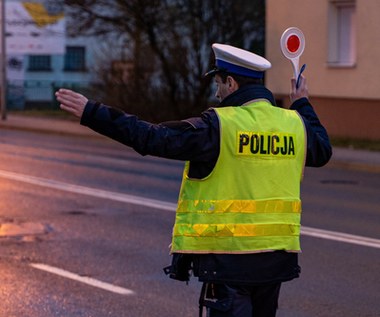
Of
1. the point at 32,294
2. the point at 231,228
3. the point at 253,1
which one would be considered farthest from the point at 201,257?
the point at 253,1

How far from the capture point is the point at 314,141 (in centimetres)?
445

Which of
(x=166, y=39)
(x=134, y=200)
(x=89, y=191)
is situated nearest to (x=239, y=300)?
(x=134, y=200)

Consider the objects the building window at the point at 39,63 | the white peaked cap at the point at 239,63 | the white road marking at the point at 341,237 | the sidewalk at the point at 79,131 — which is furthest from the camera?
the building window at the point at 39,63

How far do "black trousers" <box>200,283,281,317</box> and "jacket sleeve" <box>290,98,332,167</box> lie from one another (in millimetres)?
620

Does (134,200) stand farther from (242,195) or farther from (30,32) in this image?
(30,32)

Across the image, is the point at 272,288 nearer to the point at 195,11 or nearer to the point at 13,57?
the point at 195,11

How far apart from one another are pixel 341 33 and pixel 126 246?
17.6 metres

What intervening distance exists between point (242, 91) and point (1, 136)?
25.2 meters

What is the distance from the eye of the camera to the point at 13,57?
51625 millimetres

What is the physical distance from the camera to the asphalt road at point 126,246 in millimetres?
7535

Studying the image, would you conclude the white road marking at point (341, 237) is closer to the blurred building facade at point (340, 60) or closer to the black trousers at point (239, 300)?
the black trousers at point (239, 300)

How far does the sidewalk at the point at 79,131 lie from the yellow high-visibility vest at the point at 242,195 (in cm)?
1567

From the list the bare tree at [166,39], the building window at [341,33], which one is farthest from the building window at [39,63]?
the building window at [341,33]

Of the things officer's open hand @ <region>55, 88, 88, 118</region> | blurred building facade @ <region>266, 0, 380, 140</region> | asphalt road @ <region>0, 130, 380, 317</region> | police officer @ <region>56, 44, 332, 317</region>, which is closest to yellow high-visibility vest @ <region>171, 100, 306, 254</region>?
police officer @ <region>56, 44, 332, 317</region>
